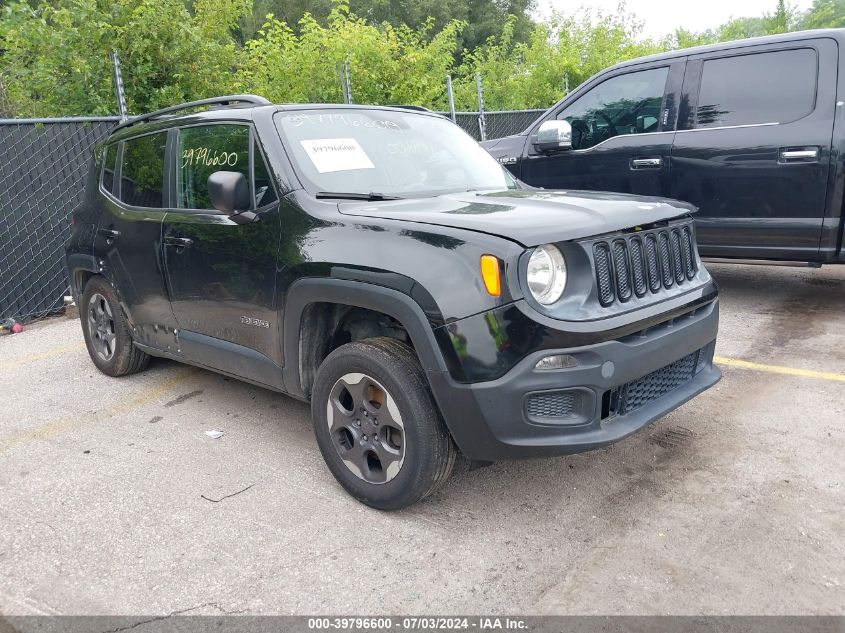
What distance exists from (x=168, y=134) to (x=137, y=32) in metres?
4.80

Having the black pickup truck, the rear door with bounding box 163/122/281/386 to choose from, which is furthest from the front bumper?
the black pickup truck

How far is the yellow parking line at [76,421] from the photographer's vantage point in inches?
165

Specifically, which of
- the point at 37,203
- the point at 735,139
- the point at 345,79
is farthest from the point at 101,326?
the point at 345,79

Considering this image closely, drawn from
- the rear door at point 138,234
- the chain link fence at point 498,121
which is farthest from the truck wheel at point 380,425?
the chain link fence at point 498,121

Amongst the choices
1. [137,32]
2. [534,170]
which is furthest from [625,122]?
[137,32]

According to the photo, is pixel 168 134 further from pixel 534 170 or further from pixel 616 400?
pixel 534 170

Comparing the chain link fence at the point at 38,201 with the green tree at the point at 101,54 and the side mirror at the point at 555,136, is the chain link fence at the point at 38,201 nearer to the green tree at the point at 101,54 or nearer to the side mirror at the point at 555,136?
the green tree at the point at 101,54

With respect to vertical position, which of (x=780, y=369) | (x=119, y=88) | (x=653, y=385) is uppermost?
(x=119, y=88)

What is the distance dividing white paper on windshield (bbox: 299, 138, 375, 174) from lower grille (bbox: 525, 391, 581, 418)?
158 centimetres

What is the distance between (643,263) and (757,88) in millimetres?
3538

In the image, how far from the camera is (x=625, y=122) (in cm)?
649

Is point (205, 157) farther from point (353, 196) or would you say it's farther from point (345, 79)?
point (345, 79)

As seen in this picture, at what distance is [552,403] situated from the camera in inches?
108

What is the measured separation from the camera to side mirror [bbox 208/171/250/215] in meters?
3.42
